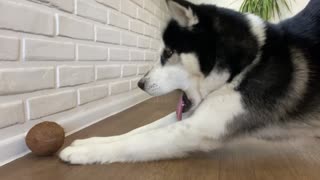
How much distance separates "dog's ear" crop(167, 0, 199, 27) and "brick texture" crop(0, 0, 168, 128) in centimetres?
13

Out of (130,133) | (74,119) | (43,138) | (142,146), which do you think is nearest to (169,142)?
(142,146)

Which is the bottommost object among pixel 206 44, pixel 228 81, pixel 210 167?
pixel 210 167

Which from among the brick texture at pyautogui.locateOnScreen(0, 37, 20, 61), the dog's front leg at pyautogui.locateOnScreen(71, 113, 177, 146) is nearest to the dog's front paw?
the dog's front leg at pyautogui.locateOnScreen(71, 113, 177, 146)

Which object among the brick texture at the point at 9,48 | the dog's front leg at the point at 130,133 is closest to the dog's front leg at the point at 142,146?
the dog's front leg at the point at 130,133

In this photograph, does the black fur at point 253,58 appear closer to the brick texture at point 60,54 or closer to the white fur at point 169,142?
the white fur at point 169,142

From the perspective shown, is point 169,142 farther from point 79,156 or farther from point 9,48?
point 9,48

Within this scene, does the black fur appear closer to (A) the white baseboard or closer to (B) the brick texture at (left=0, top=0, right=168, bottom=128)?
(B) the brick texture at (left=0, top=0, right=168, bottom=128)

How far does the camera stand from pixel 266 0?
13.2 ft

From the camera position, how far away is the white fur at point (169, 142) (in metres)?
1.21

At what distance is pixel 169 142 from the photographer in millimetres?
1225

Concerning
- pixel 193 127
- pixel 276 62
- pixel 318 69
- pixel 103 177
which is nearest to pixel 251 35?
pixel 276 62

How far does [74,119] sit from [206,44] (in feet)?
2.31

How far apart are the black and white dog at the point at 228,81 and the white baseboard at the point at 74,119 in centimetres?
16

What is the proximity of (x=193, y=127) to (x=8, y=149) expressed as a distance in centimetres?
61
